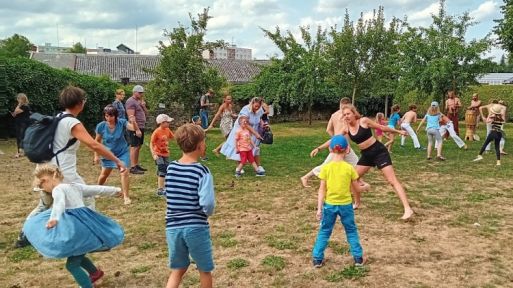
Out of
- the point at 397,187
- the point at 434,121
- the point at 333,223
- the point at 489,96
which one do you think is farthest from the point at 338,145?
the point at 489,96

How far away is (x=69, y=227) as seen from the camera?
4238mm

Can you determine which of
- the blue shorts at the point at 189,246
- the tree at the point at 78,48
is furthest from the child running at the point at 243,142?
the tree at the point at 78,48

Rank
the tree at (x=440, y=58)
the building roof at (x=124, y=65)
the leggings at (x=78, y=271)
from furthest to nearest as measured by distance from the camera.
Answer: the building roof at (x=124, y=65) < the tree at (x=440, y=58) < the leggings at (x=78, y=271)

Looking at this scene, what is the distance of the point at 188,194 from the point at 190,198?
35 mm

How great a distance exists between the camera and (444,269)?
5.38 m

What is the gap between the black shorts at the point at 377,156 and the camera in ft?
24.1

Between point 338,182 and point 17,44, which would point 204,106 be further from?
point 17,44

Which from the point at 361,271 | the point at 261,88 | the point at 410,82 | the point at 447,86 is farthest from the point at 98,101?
the point at 361,271

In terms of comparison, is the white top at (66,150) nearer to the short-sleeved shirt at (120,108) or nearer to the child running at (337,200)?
the child running at (337,200)

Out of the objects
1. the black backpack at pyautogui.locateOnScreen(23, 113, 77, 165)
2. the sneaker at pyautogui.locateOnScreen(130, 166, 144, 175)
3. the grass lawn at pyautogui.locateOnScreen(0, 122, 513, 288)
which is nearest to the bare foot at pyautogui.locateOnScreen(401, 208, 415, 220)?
the grass lawn at pyautogui.locateOnScreen(0, 122, 513, 288)

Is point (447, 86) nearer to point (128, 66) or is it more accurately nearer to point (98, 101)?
point (98, 101)

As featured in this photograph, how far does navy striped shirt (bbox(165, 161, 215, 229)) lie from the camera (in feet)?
12.8

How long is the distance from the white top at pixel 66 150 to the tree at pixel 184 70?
15211 mm

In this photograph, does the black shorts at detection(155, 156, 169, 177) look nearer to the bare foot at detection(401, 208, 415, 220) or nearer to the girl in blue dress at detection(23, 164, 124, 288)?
the bare foot at detection(401, 208, 415, 220)
